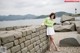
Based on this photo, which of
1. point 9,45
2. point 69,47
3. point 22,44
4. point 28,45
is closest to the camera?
point 9,45

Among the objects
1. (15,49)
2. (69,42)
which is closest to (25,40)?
(15,49)

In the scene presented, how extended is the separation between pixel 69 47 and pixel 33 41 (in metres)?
2.46

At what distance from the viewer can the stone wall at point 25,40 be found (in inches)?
162

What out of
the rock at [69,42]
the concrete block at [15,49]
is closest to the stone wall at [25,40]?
the concrete block at [15,49]

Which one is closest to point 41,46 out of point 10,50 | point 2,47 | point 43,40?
point 43,40

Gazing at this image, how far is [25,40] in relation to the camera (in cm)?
518

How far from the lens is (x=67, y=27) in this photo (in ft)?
46.3

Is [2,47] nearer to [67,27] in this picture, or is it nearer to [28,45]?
[28,45]

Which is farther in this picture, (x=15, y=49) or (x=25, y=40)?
(x=25, y=40)

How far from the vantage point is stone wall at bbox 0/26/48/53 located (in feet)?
13.5

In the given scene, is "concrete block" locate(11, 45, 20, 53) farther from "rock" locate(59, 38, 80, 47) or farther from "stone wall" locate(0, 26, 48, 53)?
"rock" locate(59, 38, 80, 47)

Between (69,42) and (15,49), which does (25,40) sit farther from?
(69,42)

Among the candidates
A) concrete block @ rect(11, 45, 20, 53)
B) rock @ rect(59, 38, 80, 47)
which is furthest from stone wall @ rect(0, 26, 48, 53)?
rock @ rect(59, 38, 80, 47)

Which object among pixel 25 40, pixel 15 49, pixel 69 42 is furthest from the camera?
pixel 69 42
